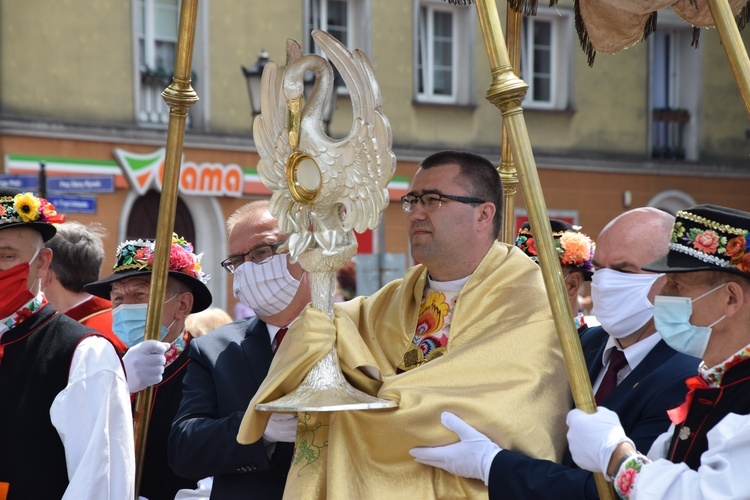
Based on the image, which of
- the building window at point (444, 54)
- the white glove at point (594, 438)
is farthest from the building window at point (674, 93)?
the white glove at point (594, 438)

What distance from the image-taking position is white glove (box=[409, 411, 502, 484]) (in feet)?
11.0

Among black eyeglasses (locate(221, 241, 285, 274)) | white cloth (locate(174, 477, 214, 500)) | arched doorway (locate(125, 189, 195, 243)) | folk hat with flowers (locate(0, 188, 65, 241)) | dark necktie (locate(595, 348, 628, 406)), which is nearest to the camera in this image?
dark necktie (locate(595, 348, 628, 406))

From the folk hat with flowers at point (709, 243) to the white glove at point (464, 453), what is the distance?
654 mm

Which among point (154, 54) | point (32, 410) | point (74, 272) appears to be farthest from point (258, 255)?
point (154, 54)

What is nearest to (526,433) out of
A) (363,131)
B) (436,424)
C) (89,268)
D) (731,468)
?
(436,424)

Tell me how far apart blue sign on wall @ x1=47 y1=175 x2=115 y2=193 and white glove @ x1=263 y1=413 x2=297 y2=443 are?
8156 millimetres

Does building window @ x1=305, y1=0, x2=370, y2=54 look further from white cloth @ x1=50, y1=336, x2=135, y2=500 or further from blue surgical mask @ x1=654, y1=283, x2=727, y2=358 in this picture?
blue surgical mask @ x1=654, y1=283, x2=727, y2=358

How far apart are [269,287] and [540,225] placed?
4.55ft

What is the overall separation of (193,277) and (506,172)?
53.9 inches

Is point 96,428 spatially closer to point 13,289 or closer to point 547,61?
point 13,289

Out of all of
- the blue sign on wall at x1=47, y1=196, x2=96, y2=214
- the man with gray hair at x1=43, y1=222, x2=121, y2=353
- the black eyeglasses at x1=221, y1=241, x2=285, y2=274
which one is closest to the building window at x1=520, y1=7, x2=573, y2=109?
the blue sign on wall at x1=47, y1=196, x2=96, y2=214

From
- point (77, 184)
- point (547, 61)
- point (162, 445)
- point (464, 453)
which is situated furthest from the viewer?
point (547, 61)

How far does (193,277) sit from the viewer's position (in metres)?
5.00

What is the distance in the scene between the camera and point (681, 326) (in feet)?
10.5
